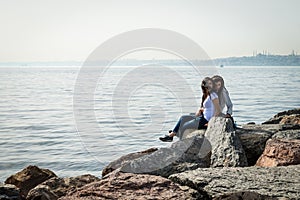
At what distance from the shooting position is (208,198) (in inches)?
186

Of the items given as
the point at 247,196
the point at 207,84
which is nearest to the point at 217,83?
the point at 207,84

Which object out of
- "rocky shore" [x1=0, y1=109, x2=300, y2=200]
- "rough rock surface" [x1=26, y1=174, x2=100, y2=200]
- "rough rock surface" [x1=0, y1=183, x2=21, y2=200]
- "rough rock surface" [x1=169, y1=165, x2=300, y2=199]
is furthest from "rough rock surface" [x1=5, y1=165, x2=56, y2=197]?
"rough rock surface" [x1=169, y1=165, x2=300, y2=199]

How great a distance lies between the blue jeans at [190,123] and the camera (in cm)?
816

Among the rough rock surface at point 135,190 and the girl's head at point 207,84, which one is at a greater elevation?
the girl's head at point 207,84

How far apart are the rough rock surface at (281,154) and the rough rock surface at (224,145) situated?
353mm

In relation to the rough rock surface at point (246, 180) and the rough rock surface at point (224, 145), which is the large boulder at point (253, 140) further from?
the rough rock surface at point (246, 180)

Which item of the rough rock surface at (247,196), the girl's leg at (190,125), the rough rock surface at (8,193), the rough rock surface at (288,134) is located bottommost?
the rough rock surface at (8,193)

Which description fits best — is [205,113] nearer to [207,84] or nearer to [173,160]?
[207,84]

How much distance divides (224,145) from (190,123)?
1.71 m

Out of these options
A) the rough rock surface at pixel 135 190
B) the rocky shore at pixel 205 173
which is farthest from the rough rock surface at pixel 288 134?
the rough rock surface at pixel 135 190

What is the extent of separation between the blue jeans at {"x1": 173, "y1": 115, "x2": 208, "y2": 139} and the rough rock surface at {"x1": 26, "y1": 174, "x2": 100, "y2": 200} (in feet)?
7.25

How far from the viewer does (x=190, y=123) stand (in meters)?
8.25

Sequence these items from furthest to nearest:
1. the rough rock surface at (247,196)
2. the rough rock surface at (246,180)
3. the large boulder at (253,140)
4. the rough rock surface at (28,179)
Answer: the rough rock surface at (28,179) → the large boulder at (253,140) → the rough rock surface at (246,180) → the rough rock surface at (247,196)

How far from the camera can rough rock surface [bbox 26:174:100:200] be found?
5812 mm
